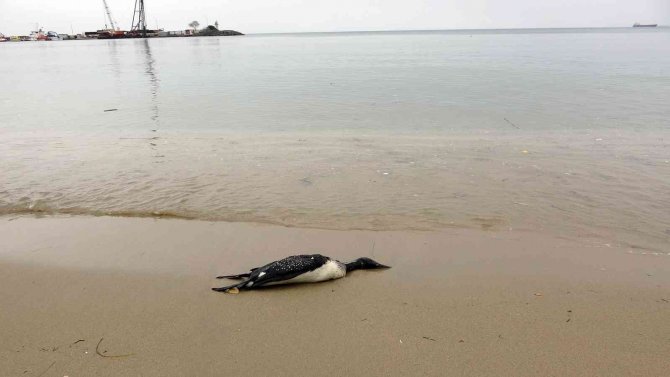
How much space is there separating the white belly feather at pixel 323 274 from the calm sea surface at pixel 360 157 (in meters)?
1.36

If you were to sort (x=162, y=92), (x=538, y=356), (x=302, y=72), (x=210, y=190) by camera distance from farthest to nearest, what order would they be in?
(x=302, y=72) → (x=162, y=92) → (x=210, y=190) → (x=538, y=356)

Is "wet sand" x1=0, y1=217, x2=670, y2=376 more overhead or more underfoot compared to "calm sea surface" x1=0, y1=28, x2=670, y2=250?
more underfoot

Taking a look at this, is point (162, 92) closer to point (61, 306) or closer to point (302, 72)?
point (302, 72)

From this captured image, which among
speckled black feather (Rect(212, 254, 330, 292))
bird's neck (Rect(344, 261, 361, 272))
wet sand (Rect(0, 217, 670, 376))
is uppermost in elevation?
speckled black feather (Rect(212, 254, 330, 292))

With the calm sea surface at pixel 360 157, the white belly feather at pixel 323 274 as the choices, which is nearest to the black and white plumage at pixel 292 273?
the white belly feather at pixel 323 274

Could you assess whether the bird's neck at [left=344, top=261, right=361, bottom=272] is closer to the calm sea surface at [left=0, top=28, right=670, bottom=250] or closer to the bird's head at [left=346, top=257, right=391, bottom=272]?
the bird's head at [left=346, top=257, right=391, bottom=272]

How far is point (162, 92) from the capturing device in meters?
18.2

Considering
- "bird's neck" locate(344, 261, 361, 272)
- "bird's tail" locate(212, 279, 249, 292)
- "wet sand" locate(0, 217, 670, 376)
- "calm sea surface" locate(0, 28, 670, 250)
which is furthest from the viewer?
"calm sea surface" locate(0, 28, 670, 250)

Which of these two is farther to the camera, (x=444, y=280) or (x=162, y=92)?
(x=162, y=92)

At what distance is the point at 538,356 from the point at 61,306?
150 inches

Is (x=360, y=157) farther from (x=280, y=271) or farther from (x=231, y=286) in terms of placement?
(x=231, y=286)

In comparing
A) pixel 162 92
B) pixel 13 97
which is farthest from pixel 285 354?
pixel 13 97

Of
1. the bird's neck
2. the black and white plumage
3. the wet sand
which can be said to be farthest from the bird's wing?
the bird's neck

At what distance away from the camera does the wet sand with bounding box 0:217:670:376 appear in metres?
3.06
